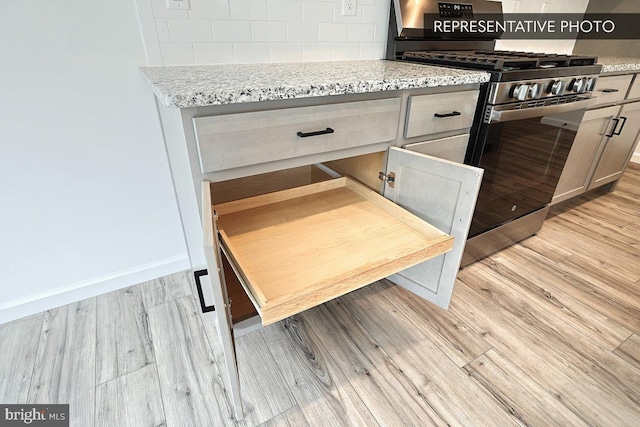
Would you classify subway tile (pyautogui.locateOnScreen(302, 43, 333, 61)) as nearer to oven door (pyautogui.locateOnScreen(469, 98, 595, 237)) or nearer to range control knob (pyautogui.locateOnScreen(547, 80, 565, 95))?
oven door (pyautogui.locateOnScreen(469, 98, 595, 237))

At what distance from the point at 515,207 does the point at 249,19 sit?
4.97 feet

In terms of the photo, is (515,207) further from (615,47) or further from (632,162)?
(632,162)

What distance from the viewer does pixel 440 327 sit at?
52.5 inches

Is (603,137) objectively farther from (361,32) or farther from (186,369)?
(186,369)

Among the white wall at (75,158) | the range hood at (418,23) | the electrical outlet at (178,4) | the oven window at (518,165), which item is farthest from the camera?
the range hood at (418,23)

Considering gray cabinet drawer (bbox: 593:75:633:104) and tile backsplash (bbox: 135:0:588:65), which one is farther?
gray cabinet drawer (bbox: 593:75:633:104)

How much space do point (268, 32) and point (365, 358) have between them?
4.42 ft

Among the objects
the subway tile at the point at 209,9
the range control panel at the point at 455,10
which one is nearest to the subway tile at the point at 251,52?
the subway tile at the point at 209,9

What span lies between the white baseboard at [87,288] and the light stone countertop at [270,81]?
2.88 ft

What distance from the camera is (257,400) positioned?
1.06m

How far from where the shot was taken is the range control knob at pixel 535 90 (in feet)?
4.39

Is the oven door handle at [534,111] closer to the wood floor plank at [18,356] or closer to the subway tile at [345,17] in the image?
the subway tile at [345,17]

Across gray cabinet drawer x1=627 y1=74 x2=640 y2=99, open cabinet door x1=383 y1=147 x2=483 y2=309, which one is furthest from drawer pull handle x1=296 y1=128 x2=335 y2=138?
gray cabinet drawer x1=627 y1=74 x2=640 y2=99

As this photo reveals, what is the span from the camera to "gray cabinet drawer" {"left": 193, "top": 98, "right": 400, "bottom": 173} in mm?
882
